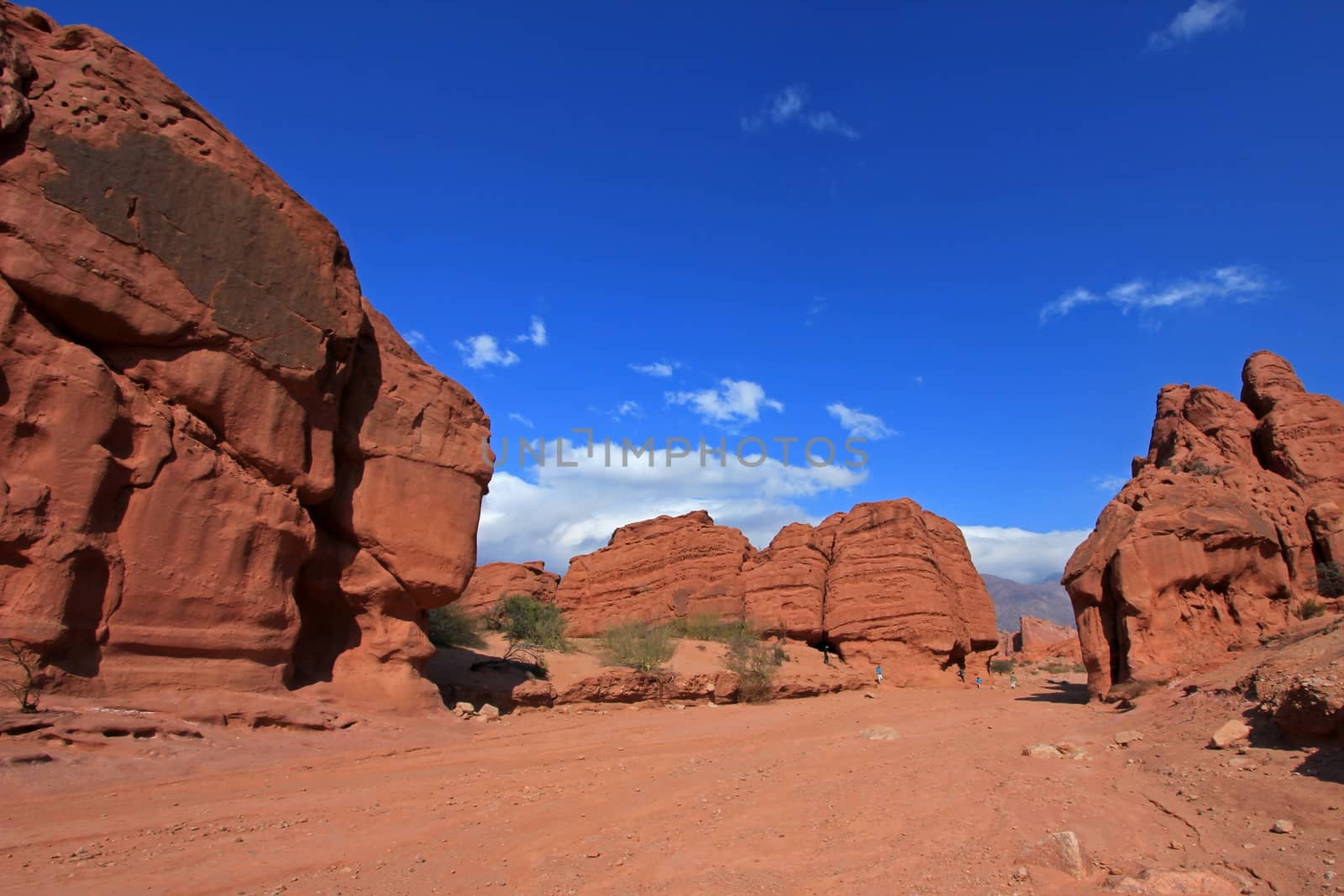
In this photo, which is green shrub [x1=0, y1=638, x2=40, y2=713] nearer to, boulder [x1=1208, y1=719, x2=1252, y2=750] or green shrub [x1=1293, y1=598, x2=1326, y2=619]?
boulder [x1=1208, y1=719, x2=1252, y2=750]

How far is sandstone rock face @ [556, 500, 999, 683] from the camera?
23109 mm

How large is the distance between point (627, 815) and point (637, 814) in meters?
0.11

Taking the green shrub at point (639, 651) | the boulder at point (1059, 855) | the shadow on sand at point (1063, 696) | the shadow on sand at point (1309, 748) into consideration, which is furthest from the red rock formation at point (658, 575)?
the boulder at point (1059, 855)

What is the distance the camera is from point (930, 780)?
7.74 m

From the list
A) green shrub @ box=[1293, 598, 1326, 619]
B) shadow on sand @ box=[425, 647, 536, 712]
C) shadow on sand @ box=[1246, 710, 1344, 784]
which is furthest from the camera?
green shrub @ box=[1293, 598, 1326, 619]

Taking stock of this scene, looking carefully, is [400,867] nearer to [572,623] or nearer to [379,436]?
[379,436]

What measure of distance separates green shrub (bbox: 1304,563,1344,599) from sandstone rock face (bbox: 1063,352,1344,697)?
0.13 m

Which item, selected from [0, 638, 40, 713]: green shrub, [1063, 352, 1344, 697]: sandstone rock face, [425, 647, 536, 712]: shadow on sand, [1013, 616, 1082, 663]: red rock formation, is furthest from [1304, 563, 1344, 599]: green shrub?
[1013, 616, 1082, 663]: red rock formation

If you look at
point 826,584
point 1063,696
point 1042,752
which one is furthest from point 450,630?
point 1063,696

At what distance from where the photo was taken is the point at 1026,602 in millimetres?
143250

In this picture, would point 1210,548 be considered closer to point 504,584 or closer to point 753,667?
point 753,667

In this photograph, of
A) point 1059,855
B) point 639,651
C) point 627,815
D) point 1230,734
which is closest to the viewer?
point 1059,855

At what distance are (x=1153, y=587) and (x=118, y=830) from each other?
655 inches

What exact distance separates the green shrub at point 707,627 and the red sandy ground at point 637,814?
1451 cm
